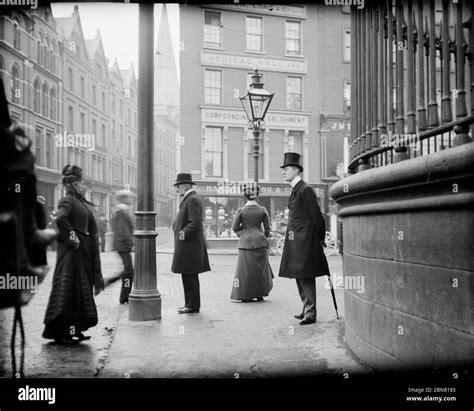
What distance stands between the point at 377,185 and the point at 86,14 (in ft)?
8.13

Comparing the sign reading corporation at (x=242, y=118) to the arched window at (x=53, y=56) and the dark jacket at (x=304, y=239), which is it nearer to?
the dark jacket at (x=304, y=239)

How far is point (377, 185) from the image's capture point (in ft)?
11.2

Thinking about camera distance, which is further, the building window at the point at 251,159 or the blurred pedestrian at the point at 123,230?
the building window at the point at 251,159

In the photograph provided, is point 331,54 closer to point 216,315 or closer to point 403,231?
point 216,315

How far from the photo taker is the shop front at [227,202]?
17906 millimetres

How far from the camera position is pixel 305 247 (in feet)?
18.5

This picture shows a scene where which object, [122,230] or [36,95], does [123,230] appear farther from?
[36,95]

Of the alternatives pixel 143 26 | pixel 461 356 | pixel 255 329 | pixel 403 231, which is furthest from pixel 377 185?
pixel 143 26

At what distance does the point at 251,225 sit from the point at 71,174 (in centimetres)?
339

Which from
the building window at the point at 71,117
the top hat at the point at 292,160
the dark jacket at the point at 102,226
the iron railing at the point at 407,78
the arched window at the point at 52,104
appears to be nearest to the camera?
the iron railing at the point at 407,78

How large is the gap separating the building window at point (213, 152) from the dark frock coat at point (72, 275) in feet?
39.9

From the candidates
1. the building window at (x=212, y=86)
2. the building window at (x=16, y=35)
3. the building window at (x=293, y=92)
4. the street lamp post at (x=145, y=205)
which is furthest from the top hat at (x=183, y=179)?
the building window at (x=293, y=92)

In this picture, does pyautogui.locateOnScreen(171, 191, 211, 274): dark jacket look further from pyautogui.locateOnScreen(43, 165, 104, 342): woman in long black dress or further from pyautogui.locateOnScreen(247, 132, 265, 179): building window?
pyautogui.locateOnScreen(247, 132, 265, 179): building window

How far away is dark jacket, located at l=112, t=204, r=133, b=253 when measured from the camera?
7.29 m
